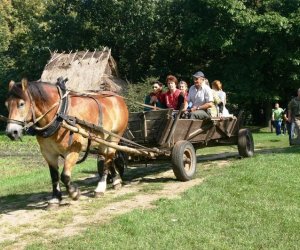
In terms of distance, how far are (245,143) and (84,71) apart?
20.4 meters

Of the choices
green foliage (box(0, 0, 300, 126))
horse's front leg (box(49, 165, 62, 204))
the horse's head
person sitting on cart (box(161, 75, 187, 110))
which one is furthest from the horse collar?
green foliage (box(0, 0, 300, 126))

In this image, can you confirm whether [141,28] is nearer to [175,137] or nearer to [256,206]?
[175,137]

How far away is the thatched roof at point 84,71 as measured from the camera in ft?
97.8

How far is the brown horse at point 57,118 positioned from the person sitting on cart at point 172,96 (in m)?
1.60

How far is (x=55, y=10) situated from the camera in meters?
36.8

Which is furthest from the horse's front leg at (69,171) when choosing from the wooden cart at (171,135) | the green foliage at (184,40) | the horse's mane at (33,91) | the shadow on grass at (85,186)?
the green foliage at (184,40)

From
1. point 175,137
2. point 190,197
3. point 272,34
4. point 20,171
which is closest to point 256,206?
point 190,197

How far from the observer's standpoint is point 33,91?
7.20m

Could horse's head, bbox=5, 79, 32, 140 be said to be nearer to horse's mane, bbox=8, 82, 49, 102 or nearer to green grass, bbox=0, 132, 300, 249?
horse's mane, bbox=8, 82, 49, 102

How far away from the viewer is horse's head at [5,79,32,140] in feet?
22.2

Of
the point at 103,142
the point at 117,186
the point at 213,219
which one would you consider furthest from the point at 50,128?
the point at 213,219

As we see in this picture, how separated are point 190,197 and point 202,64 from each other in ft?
90.4

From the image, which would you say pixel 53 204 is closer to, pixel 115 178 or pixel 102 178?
pixel 102 178

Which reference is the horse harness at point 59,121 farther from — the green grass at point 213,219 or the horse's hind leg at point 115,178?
the horse's hind leg at point 115,178
